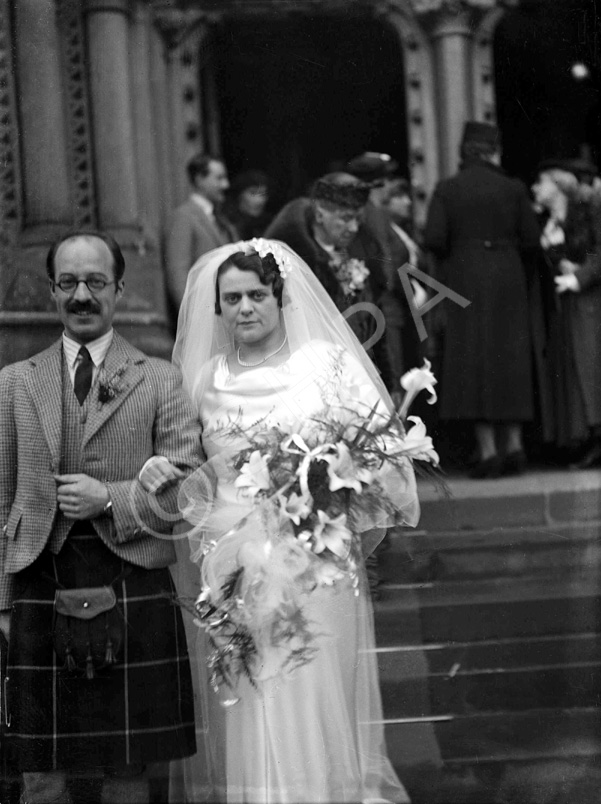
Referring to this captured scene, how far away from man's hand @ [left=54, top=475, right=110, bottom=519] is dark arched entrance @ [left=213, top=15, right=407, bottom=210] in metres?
1.47

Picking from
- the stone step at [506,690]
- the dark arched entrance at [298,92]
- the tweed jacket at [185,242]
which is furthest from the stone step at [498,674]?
the dark arched entrance at [298,92]

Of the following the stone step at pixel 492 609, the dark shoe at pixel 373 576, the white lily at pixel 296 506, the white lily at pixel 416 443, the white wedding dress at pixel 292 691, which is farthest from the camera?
the stone step at pixel 492 609

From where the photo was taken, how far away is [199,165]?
4285mm

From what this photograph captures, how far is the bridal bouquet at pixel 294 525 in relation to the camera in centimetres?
319

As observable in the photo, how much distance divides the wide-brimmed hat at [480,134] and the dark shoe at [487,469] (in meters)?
1.25

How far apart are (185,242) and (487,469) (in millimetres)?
1500

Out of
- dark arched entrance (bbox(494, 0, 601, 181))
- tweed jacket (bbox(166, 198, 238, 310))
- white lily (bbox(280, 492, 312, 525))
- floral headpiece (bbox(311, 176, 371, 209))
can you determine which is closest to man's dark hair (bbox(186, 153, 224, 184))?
tweed jacket (bbox(166, 198, 238, 310))

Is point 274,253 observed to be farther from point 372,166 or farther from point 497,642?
point 497,642

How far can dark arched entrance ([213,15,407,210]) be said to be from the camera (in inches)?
167

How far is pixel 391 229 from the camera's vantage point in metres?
4.39

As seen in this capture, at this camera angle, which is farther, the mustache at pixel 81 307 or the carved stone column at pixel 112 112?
the carved stone column at pixel 112 112

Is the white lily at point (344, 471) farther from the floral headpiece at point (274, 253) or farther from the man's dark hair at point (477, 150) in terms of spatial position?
the man's dark hair at point (477, 150)

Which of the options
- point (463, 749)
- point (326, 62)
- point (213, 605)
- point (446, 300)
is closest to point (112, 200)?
Result: point (326, 62)

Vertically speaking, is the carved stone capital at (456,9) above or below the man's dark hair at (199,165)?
above
